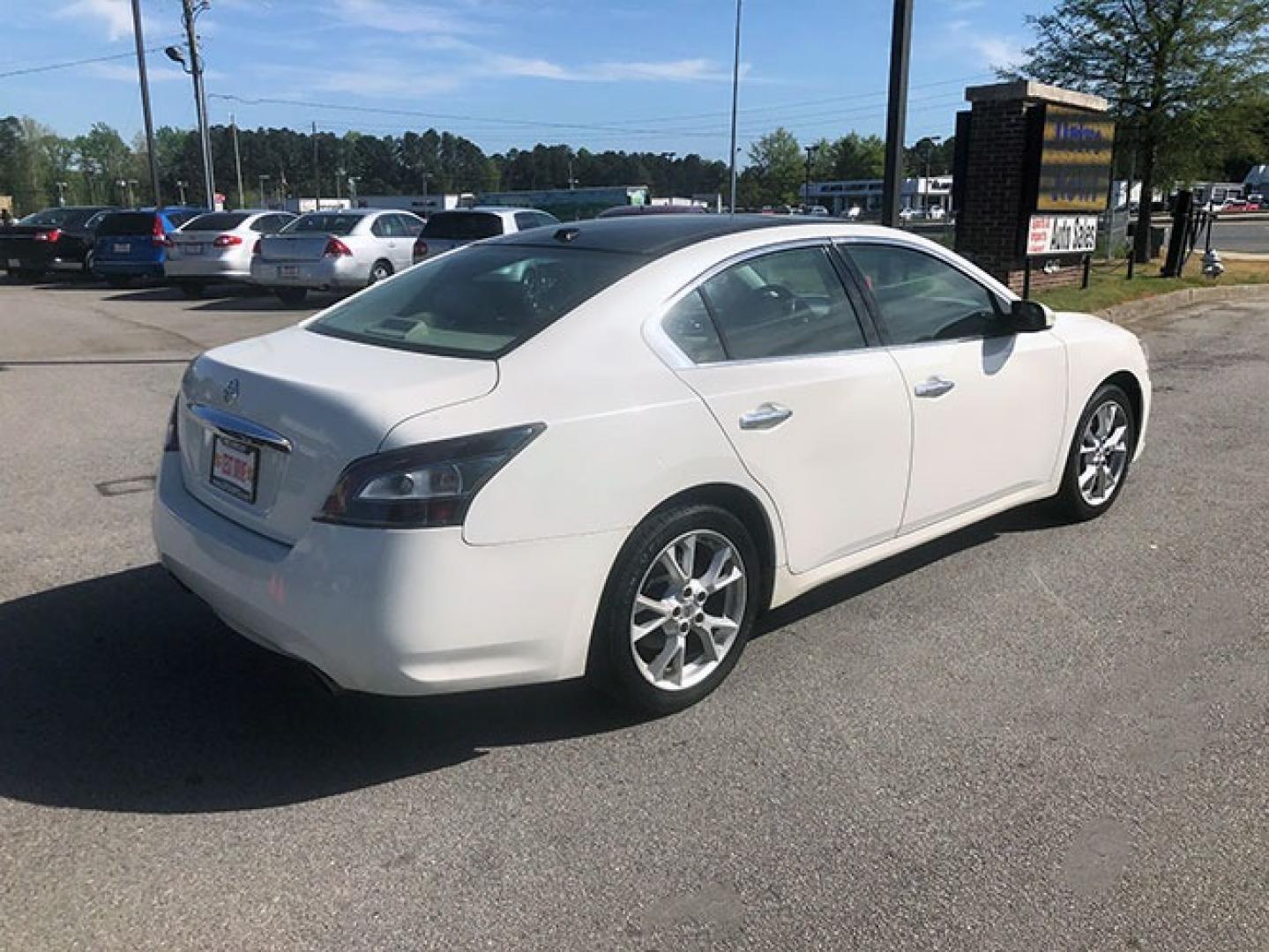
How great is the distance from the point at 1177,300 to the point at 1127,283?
95 cm

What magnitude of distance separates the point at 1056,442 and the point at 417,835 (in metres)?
3.48

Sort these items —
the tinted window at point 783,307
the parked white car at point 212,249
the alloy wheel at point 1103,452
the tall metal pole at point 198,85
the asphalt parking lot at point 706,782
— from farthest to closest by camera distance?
the tall metal pole at point 198,85, the parked white car at point 212,249, the alloy wheel at point 1103,452, the tinted window at point 783,307, the asphalt parking lot at point 706,782

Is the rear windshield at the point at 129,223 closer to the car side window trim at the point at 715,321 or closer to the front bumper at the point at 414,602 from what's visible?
the car side window trim at the point at 715,321

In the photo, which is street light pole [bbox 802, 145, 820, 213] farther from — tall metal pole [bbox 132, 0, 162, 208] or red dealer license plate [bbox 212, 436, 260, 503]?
red dealer license plate [bbox 212, 436, 260, 503]

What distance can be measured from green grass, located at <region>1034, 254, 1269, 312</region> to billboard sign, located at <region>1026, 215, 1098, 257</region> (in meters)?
0.57

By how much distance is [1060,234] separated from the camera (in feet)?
49.0

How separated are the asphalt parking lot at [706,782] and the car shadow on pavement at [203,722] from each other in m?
0.01

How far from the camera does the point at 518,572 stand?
2.89 metres

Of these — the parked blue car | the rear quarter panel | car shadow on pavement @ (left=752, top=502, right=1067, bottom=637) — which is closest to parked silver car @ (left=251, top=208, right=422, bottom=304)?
the parked blue car

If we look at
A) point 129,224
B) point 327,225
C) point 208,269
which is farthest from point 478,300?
point 129,224

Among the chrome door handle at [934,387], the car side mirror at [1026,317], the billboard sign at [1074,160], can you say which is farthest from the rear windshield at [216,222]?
the chrome door handle at [934,387]

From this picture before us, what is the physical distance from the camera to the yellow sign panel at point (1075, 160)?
46.5 feet

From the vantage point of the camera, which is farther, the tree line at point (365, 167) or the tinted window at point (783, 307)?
the tree line at point (365, 167)

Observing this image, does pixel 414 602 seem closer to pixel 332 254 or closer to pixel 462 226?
pixel 462 226
